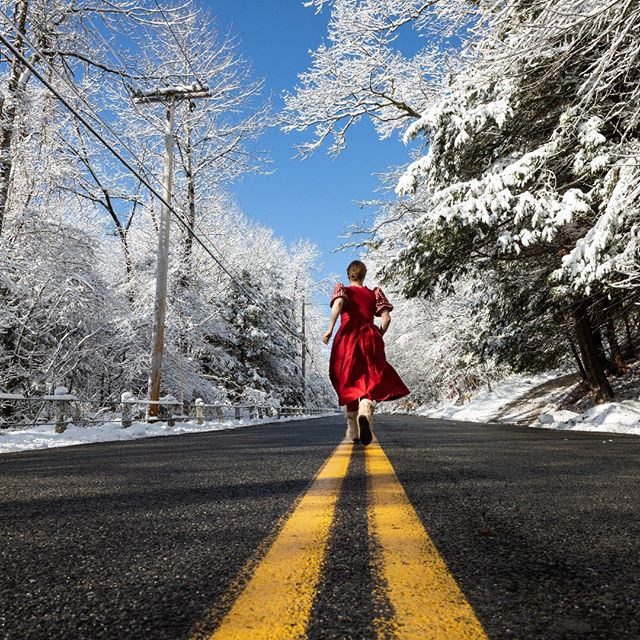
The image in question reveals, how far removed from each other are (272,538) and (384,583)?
22.4 inches

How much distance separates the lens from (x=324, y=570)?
1352 mm

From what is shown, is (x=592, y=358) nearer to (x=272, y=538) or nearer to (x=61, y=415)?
(x=61, y=415)

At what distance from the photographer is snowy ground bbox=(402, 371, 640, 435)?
927 cm

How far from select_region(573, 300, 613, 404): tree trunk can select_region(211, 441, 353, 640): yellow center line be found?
11118mm

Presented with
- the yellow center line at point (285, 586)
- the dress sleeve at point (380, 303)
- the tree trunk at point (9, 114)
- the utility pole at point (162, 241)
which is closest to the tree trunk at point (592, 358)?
the dress sleeve at point (380, 303)

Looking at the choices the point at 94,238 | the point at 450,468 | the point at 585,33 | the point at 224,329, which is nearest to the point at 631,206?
the point at 585,33

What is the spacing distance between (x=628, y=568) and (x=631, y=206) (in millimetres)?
6959

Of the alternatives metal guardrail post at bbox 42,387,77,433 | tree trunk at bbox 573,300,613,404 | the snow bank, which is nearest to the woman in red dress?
the snow bank

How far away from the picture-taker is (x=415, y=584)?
1233 millimetres

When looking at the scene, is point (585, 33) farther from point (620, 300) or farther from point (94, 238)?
point (94, 238)

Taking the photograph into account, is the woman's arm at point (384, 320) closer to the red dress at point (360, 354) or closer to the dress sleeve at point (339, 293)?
the red dress at point (360, 354)

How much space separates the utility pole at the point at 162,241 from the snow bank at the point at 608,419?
951cm

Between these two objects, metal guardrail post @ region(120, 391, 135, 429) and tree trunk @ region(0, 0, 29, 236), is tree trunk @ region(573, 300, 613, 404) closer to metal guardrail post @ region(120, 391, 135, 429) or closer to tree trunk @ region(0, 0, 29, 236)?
metal guardrail post @ region(120, 391, 135, 429)

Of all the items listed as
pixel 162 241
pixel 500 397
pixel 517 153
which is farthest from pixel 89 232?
pixel 500 397
